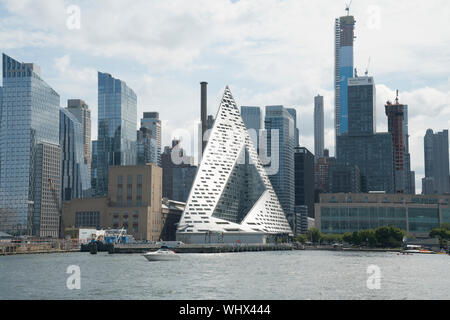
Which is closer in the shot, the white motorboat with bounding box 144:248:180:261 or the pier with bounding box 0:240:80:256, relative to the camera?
the white motorboat with bounding box 144:248:180:261

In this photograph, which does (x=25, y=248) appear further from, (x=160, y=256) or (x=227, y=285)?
(x=227, y=285)

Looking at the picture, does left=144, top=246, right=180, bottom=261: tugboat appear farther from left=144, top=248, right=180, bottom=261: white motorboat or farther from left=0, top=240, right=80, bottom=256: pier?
left=0, top=240, right=80, bottom=256: pier

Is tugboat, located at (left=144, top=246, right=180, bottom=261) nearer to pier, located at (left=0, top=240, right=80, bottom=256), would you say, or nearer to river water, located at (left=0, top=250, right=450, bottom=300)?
river water, located at (left=0, top=250, right=450, bottom=300)

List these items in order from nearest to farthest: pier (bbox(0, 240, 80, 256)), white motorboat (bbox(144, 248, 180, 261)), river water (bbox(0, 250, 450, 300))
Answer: river water (bbox(0, 250, 450, 300))
white motorboat (bbox(144, 248, 180, 261))
pier (bbox(0, 240, 80, 256))

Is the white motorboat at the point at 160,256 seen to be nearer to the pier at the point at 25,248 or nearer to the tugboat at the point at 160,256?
the tugboat at the point at 160,256

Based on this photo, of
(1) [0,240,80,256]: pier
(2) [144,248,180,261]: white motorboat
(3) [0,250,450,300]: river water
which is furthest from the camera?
(1) [0,240,80,256]: pier

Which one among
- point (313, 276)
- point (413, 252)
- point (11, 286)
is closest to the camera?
point (11, 286)

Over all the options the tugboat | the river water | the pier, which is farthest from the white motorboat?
the pier

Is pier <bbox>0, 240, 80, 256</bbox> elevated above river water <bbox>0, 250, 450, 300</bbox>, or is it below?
below
